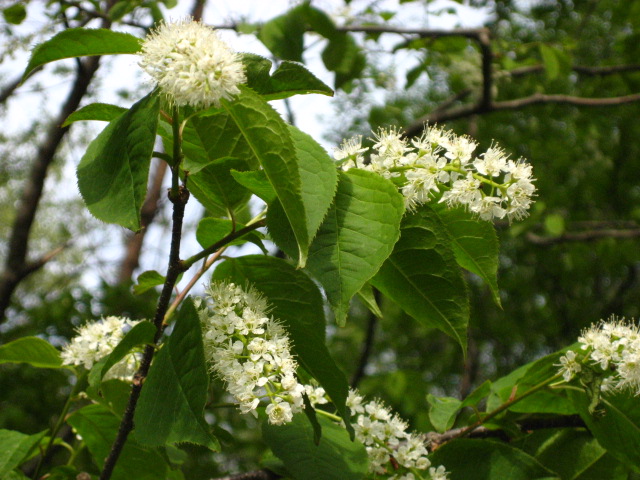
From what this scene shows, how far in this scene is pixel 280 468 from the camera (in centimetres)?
133

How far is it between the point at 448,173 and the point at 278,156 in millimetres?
385

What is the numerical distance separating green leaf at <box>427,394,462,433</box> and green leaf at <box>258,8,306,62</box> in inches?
69.6

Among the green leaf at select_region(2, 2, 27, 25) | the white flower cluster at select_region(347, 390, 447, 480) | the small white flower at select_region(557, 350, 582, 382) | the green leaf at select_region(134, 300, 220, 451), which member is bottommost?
the white flower cluster at select_region(347, 390, 447, 480)

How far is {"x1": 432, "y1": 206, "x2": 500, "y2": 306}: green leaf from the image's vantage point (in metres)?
1.04

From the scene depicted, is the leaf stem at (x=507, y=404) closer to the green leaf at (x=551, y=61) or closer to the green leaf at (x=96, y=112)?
the green leaf at (x=96, y=112)

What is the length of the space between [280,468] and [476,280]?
9.29 meters

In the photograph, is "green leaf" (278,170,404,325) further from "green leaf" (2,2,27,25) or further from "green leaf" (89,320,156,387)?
"green leaf" (2,2,27,25)

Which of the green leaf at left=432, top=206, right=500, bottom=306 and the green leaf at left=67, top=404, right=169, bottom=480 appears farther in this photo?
the green leaf at left=67, top=404, right=169, bottom=480

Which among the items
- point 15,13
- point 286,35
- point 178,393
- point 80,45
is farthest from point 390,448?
point 15,13

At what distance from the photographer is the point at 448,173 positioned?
3.55ft

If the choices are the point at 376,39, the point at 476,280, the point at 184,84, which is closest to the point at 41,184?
the point at 376,39

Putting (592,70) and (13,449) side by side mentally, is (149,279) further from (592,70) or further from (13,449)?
(592,70)

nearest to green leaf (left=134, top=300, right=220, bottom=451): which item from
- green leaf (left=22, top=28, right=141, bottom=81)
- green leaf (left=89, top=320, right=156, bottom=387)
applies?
green leaf (left=89, top=320, right=156, bottom=387)

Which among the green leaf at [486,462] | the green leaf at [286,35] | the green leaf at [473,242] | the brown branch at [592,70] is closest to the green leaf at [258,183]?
the green leaf at [473,242]
